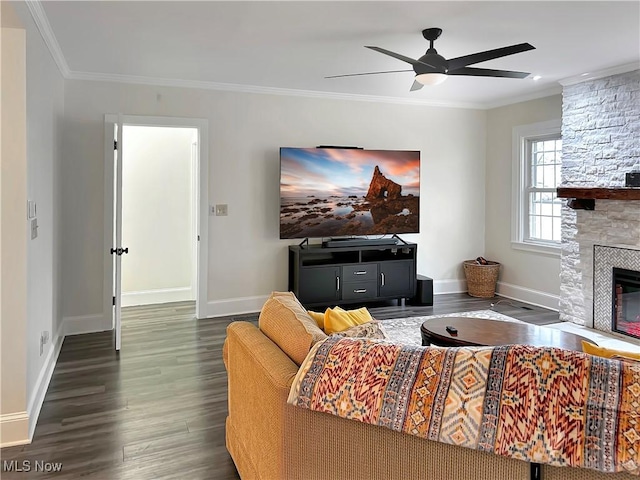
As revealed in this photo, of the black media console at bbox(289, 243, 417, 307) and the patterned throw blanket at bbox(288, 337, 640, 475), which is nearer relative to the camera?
the patterned throw blanket at bbox(288, 337, 640, 475)

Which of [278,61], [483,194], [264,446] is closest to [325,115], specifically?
[278,61]

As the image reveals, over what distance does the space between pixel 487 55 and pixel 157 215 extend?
4.42 meters

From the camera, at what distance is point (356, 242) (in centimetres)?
562

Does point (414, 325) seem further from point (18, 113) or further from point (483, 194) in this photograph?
point (18, 113)

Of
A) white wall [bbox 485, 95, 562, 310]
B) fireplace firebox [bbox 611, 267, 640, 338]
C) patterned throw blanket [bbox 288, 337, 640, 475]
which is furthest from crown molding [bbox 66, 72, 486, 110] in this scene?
patterned throw blanket [bbox 288, 337, 640, 475]

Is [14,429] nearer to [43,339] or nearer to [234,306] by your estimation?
[43,339]

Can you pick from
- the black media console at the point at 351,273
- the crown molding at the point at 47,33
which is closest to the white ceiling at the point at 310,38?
the crown molding at the point at 47,33

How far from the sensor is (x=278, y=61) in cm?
430

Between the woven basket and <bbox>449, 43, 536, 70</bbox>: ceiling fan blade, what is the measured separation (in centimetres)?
336

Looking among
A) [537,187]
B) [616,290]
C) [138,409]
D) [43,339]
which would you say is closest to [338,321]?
[138,409]

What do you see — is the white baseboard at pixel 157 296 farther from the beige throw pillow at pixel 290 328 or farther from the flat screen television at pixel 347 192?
the beige throw pillow at pixel 290 328

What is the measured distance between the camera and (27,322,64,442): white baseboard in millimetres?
2723

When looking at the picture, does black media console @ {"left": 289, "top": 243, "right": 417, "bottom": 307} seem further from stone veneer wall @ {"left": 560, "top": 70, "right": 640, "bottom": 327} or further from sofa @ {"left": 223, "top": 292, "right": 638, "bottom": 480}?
sofa @ {"left": 223, "top": 292, "right": 638, "bottom": 480}

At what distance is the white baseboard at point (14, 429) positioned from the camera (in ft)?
8.40
